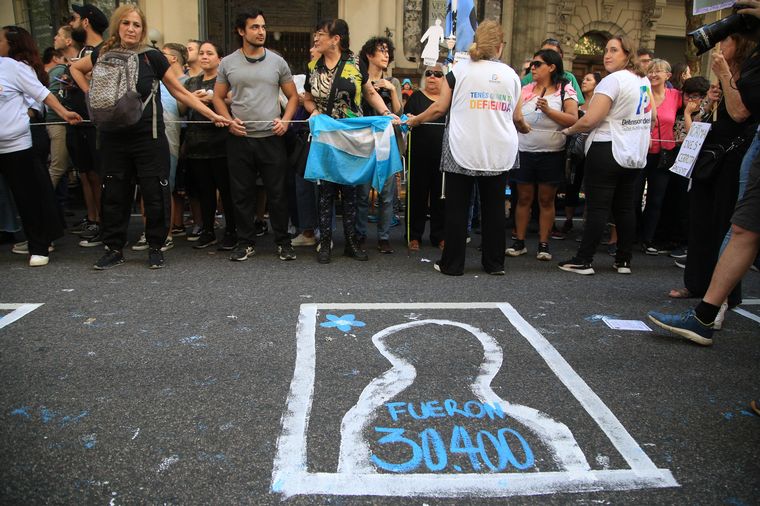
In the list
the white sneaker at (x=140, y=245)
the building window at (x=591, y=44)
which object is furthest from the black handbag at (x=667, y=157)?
the building window at (x=591, y=44)

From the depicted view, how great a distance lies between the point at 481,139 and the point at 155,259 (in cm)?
307

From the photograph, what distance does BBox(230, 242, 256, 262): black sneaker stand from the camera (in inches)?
219

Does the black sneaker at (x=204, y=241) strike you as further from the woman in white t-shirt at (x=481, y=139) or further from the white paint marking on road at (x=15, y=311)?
the woman in white t-shirt at (x=481, y=139)

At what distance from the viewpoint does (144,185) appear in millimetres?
5195

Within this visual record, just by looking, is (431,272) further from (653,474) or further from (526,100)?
(653,474)

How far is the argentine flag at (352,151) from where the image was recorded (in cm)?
549

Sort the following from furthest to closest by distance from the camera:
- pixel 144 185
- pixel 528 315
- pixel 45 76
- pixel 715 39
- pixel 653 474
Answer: pixel 45 76
pixel 144 185
pixel 528 315
pixel 715 39
pixel 653 474

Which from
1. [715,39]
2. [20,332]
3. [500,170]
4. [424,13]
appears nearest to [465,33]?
[500,170]

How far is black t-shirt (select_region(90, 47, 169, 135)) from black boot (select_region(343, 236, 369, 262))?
2069mm

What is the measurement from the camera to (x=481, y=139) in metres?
4.98

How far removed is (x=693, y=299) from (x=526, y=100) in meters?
2.52

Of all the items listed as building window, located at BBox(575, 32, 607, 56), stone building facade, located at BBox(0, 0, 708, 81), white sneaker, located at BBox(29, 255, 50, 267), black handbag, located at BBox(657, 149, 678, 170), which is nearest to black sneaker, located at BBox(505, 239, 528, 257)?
black handbag, located at BBox(657, 149, 678, 170)

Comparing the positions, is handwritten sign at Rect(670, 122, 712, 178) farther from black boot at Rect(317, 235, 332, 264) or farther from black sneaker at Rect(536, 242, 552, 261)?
black boot at Rect(317, 235, 332, 264)

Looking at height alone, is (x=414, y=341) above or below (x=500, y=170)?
below
